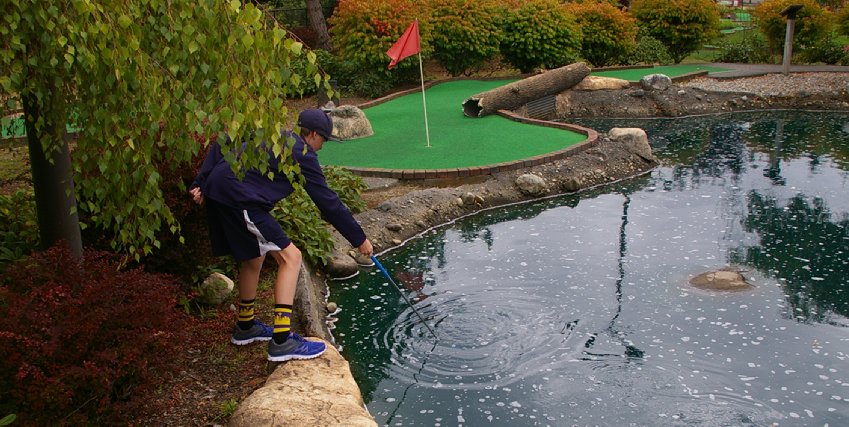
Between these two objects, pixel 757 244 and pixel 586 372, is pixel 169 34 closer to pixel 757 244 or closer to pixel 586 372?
pixel 586 372

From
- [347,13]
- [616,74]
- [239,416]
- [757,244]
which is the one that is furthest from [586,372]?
[616,74]

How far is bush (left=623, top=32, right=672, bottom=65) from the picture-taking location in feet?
66.1

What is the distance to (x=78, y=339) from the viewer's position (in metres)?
3.75

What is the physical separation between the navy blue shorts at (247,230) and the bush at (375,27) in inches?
471

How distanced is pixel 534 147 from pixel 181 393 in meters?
7.86

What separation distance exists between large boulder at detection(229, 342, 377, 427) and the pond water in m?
0.59

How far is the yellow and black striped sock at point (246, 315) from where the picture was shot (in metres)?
5.15

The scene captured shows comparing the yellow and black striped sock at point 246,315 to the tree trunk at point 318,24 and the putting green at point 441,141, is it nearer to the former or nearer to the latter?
the putting green at point 441,141

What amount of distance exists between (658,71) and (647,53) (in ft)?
5.94

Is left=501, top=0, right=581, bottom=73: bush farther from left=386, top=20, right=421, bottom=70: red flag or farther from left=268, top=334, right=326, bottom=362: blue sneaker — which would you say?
left=268, top=334, right=326, bottom=362: blue sneaker

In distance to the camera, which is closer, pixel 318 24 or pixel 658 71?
pixel 658 71

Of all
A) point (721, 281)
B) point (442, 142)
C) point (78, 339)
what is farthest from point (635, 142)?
point (78, 339)

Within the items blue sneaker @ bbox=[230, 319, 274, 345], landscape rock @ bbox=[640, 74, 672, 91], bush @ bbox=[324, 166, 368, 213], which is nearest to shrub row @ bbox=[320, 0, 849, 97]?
landscape rock @ bbox=[640, 74, 672, 91]

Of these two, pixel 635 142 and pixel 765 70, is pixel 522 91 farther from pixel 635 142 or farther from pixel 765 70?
pixel 765 70
